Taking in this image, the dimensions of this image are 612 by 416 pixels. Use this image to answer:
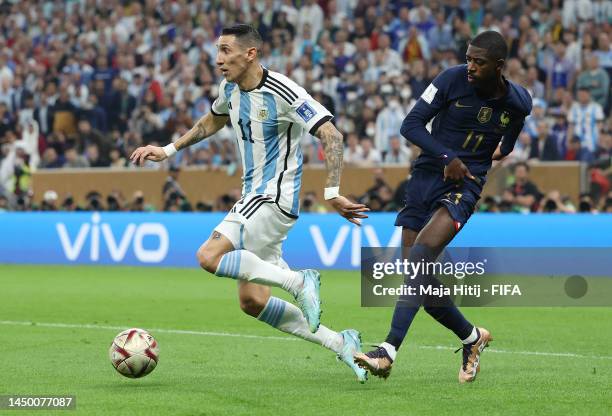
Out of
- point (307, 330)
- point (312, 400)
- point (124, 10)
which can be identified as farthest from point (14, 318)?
point (124, 10)

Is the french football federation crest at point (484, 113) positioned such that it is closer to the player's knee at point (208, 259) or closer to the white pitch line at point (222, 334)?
the player's knee at point (208, 259)

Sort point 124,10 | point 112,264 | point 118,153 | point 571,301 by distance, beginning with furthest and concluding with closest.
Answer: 1. point 124,10
2. point 118,153
3. point 112,264
4. point 571,301

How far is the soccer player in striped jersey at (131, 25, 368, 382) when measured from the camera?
7836 mm

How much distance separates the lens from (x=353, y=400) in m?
7.10

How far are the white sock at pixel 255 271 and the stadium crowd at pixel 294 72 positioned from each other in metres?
11.4

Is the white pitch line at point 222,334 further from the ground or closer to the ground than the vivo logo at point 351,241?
further from the ground

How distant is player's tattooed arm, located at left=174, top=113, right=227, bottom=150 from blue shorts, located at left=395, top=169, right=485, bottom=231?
4.54ft

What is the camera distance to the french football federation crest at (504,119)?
26.8 ft

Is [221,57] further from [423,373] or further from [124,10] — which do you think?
[124,10]

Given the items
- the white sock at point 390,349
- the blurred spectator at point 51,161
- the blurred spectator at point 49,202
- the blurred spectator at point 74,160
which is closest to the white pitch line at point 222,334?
the white sock at point 390,349

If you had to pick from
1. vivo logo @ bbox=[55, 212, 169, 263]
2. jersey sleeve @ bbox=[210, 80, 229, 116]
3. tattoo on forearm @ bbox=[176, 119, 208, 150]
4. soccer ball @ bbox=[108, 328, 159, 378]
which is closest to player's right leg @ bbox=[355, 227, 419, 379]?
soccer ball @ bbox=[108, 328, 159, 378]

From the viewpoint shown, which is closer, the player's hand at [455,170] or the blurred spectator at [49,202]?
the player's hand at [455,170]

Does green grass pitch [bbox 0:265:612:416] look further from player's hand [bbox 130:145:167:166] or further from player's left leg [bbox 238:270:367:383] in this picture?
player's hand [bbox 130:145:167:166]

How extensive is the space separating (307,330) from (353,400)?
1.05m
